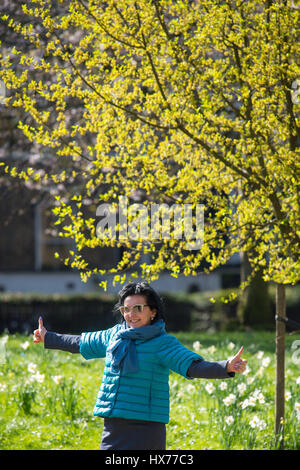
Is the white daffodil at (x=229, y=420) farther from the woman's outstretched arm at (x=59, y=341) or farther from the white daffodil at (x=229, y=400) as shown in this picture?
the woman's outstretched arm at (x=59, y=341)

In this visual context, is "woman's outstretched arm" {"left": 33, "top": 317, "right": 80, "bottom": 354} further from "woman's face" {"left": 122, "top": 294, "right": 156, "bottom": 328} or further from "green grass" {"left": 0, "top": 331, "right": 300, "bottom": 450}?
"green grass" {"left": 0, "top": 331, "right": 300, "bottom": 450}

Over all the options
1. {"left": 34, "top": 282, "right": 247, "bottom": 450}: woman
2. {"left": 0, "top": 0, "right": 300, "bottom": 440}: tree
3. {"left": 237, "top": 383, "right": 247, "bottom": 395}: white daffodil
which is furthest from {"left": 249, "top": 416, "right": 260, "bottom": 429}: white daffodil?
{"left": 34, "top": 282, "right": 247, "bottom": 450}: woman

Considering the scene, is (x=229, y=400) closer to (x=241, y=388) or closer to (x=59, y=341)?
(x=241, y=388)

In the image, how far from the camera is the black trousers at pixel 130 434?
3.24m

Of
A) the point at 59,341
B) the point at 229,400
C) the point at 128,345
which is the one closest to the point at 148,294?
the point at 128,345

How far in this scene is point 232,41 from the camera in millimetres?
4023

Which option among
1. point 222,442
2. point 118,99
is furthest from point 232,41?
point 222,442

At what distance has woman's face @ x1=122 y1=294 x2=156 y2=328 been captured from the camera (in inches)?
133

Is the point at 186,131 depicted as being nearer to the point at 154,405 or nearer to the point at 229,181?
the point at 229,181

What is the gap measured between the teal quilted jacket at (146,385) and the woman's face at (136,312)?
11cm

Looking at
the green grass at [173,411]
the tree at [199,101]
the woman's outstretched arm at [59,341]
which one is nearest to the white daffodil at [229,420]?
the green grass at [173,411]

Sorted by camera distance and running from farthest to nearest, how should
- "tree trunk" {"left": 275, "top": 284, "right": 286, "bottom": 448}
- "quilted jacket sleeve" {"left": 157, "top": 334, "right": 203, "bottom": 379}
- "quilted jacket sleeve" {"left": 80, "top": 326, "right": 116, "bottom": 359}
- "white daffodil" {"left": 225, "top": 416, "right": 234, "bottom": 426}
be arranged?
"white daffodil" {"left": 225, "top": 416, "right": 234, "bottom": 426} → "tree trunk" {"left": 275, "top": 284, "right": 286, "bottom": 448} → "quilted jacket sleeve" {"left": 80, "top": 326, "right": 116, "bottom": 359} → "quilted jacket sleeve" {"left": 157, "top": 334, "right": 203, "bottom": 379}

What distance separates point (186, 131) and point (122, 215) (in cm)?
81

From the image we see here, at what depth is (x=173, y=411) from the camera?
5.84 metres
